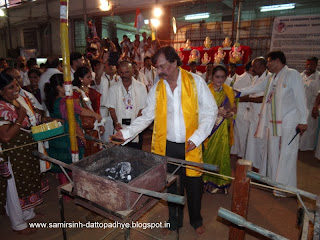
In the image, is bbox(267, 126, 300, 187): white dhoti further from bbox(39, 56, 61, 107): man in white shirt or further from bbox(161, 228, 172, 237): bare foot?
bbox(39, 56, 61, 107): man in white shirt

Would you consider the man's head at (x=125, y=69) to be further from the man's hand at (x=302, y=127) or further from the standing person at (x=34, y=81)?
the man's hand at (x=302, y=127)

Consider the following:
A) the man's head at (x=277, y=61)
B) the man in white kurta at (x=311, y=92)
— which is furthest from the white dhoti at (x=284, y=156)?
the man in white kurta at (x=311, y=92)

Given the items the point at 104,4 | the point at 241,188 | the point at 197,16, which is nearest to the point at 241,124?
the point at 241,188

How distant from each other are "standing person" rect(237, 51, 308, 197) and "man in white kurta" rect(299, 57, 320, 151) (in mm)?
2570

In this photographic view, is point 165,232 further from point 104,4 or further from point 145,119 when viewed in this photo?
point 104,4

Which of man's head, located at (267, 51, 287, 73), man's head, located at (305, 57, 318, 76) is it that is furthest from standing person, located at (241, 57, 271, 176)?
man's head, located at (305, 57, 318, 76)

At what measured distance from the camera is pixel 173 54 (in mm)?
2295

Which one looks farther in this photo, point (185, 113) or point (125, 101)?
point (125, 101)

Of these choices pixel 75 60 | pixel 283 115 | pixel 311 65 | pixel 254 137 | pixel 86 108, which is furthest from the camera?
pixel 311 65

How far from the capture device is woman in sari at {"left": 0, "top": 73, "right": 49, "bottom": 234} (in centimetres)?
247

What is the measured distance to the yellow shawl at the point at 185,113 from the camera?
2.38m

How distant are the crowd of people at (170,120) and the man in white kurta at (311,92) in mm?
770

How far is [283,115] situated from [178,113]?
69.1 inches

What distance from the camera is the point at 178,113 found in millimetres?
2410
